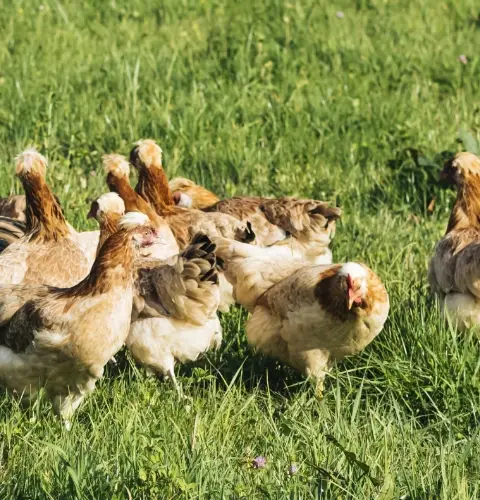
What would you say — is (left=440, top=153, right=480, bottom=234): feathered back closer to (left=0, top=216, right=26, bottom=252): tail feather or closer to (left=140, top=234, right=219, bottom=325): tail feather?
(left=140, top=234, right=219, bottom=325): tail feather

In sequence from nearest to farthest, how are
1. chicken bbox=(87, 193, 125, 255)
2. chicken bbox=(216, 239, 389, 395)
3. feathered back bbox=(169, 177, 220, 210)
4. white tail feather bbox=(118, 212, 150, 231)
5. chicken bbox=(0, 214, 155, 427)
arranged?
chicken bbox=(0, 214, 155, 427), white tail feather bbox=(118, 212, 150, 231), chicken bbox=(216, 239, 389, 395), chicken bbox=(87, 193, 125, 255), feathered back bbox=(169, 177, 220, 210)

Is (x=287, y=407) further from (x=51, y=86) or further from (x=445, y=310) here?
(x=51, y=86)

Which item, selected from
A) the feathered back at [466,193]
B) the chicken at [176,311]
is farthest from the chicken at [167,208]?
the feathered back at [466,193]

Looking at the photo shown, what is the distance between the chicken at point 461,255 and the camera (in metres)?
5.67

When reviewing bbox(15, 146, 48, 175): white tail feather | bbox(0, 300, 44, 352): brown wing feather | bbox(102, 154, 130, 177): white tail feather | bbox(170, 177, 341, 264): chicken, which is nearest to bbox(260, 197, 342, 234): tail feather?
bbox(170, 177, 341, 264): chicken

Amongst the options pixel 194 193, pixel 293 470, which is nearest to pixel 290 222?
pixel 194 193

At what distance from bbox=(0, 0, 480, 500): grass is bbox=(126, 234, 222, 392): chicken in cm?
17

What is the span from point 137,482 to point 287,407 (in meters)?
1.49

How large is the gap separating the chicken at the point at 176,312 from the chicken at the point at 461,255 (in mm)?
1243

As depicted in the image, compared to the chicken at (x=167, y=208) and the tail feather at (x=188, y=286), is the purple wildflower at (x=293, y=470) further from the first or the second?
the chicken at (x=167, y=208)

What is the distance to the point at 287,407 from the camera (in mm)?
5316

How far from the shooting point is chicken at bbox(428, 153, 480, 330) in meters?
5.67

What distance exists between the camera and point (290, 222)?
702cm

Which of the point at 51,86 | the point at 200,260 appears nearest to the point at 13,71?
the point at 51,86
